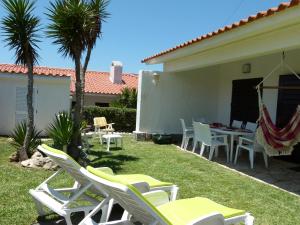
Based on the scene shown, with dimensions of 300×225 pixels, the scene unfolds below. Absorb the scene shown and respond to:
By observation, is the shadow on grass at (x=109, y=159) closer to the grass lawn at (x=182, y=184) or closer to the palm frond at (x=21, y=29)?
the grass lawn at (x=182, y=184)

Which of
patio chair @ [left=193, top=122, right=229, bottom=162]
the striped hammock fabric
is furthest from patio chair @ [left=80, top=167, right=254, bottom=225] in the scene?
patio chair @ [left=193, top=122, right=229, bottom=162]

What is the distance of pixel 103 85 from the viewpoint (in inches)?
1220

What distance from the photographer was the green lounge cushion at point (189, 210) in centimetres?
382

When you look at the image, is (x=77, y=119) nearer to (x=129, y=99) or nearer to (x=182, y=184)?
(x=182, y=184)

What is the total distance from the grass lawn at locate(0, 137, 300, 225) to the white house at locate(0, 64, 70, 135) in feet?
13.2

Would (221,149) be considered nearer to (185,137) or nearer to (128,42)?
(185,137)

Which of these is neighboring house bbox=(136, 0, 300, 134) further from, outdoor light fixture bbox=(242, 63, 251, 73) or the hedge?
the hedge

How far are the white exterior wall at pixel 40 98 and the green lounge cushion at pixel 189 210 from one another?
12486 millimetres

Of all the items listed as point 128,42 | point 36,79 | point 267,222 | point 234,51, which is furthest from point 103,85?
point 267,222

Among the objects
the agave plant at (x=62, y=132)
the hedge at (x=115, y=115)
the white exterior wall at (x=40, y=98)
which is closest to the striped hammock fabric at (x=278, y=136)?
the agave plant at (x=62, y=132)

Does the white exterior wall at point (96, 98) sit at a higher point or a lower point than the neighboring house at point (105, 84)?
lower

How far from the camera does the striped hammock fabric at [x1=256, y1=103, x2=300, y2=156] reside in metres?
8.52

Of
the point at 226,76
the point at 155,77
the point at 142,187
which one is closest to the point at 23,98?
the point at 155,77

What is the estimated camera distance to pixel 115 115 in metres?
20.3
